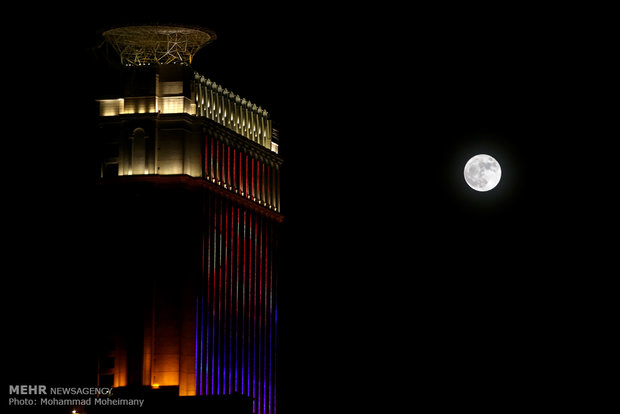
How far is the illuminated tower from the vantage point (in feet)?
414

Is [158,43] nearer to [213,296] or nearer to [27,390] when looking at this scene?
[213,296]

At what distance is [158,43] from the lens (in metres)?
131

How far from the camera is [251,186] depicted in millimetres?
141000

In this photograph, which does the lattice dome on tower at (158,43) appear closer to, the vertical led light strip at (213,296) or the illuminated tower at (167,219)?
the illuminated tower at (167,219)

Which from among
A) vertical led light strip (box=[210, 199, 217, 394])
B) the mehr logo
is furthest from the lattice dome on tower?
the mehr logo

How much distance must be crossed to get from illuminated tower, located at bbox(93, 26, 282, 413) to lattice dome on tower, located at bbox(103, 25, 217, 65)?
0.08 m

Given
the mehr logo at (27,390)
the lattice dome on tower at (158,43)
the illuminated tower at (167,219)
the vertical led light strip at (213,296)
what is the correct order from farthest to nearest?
the vertical led light strip at (213,296) → the lattice dome on tower at (158,43) → the illuminated tower at (167,219) → the mehr logo at (27,390)

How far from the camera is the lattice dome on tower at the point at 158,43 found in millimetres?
130000

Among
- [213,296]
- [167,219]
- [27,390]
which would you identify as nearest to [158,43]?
[167,219]

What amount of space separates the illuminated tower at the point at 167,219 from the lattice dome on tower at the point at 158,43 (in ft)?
0.25

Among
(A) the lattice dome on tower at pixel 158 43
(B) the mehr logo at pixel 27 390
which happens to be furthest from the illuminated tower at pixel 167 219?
(B) the mehr logo at pixel 27 390

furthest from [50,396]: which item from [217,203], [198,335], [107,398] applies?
[217,203]

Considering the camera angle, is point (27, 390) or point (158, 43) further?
point (158, 43)

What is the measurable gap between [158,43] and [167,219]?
13.6 m
